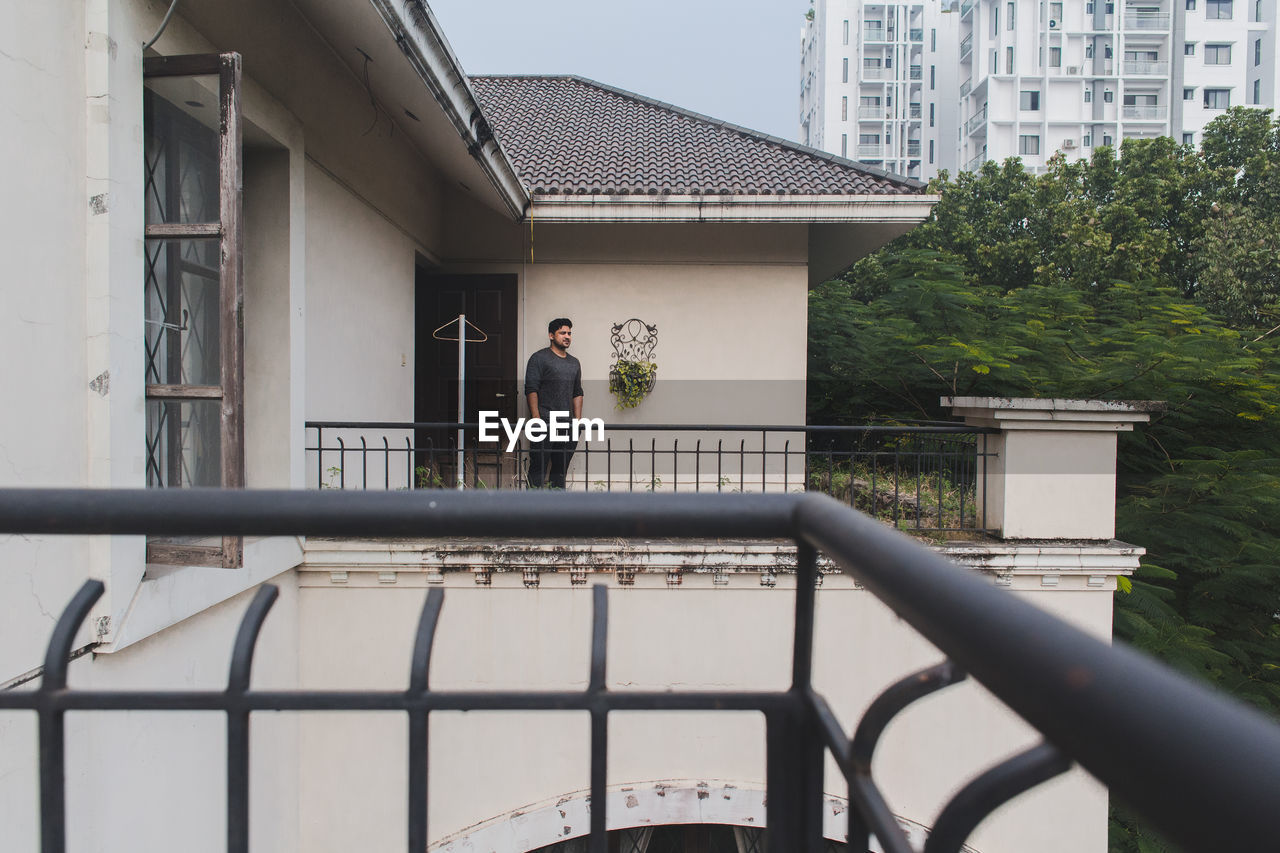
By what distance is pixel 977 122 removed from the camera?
49.0 metres

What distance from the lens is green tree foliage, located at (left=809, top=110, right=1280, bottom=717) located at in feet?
23.1

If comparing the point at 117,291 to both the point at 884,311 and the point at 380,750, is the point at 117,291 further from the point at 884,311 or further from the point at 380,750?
the point at 884,311

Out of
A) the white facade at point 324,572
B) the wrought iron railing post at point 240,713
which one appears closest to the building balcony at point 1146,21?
the white facade at point 324,572

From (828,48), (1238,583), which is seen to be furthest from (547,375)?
(828,48)

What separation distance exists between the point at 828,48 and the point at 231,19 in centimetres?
6258

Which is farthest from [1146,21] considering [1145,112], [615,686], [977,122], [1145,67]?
[615,686]

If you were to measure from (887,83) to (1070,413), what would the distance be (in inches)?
2371

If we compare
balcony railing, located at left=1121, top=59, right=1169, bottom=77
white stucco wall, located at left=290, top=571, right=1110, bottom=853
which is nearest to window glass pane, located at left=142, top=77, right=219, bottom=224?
white stucco wall, located at left=290, top=571, right=1110, bottom=853

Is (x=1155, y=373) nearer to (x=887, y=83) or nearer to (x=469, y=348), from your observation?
(x=469, y=348)

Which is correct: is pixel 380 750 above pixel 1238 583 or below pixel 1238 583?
below

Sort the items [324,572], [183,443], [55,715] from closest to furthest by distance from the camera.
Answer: [55,715]
[183,443]
[324,572]

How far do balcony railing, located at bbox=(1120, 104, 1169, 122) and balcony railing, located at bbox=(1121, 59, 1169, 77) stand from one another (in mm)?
1777

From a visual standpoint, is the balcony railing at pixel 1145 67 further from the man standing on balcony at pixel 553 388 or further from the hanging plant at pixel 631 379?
the man standing on balcony at pixel 553 388

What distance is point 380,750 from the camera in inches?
215
